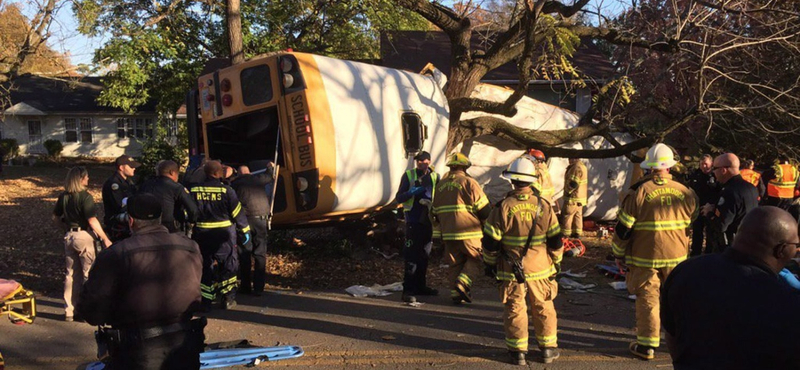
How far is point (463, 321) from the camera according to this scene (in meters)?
6.82

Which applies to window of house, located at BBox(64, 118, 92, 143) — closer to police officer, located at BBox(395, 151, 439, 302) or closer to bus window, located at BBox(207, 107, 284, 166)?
bus window, located at BBox(207, 107, 284, 166)

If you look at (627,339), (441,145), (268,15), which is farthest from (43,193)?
(627,339)

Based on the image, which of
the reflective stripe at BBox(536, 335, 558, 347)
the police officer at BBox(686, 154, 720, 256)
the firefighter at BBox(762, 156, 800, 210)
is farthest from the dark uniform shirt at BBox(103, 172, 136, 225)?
the firefighter at BBox(762, 156, 800, 210)

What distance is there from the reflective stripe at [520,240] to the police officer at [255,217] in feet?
11.9

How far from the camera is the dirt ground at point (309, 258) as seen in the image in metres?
9.08

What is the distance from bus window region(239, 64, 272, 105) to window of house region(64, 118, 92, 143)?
29.5 meters

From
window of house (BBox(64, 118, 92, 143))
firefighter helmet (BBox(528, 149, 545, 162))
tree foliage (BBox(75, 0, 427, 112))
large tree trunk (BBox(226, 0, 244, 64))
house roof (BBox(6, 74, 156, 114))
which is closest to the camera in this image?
firefighter helmet (BBox(528, 149, 545, 162))

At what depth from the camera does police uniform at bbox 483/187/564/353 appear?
17.9ft

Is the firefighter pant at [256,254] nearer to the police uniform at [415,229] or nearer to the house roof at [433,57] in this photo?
the police uniform at [415,229]

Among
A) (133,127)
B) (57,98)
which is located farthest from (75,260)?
(57,98)

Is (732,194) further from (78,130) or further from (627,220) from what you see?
(78,130)

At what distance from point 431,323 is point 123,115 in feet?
104

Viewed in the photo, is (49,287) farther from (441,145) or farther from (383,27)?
(383,27)

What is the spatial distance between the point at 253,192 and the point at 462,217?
8.96 feet
